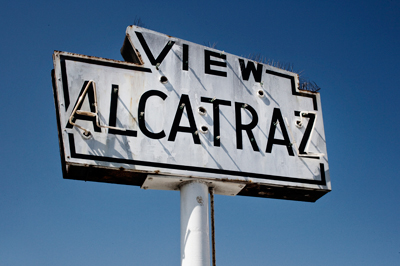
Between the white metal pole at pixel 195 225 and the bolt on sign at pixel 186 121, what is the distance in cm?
23

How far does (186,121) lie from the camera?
9031 millimetres

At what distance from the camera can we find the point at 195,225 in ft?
27.4

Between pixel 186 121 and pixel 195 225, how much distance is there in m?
1.80

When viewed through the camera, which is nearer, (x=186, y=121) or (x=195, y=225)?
(x=195, y=225)

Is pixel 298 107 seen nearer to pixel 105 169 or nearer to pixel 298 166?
pixel 298 166

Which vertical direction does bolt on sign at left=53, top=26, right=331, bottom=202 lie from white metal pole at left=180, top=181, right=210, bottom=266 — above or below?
above

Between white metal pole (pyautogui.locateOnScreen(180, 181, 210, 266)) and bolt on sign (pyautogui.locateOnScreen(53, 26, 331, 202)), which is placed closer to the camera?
white metal pole (pyautogui.locateOnScreen(180, 181, 210, 266))

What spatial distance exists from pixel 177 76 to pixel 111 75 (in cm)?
120

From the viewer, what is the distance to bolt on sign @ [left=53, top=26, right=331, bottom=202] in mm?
8328

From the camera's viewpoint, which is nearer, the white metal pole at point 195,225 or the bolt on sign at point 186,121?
the white metal pole at point 195,225

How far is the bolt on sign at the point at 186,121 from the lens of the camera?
8.33m

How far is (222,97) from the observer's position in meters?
9.56

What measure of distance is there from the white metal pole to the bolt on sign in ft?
0.76

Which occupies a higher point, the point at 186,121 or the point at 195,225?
the point at 186,121
